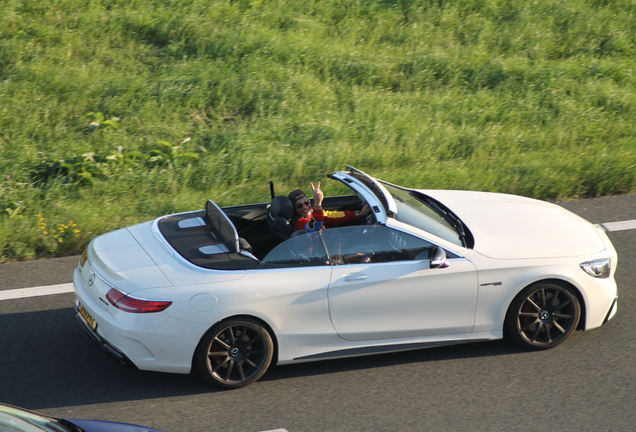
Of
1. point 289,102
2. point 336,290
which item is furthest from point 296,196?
point 289,102

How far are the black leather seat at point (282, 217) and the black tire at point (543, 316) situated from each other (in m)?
1.97

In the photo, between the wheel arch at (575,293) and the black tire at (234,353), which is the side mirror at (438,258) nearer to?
the wheel arch at (575,293)

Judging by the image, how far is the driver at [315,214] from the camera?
6.30 m

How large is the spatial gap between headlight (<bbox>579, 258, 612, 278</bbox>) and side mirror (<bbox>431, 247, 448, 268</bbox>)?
116cm

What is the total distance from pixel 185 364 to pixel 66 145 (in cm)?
619

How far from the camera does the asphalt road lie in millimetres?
4852

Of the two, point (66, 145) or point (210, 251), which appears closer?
point (210, 251)

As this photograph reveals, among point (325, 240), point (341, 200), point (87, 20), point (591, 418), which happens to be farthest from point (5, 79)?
point (591, 418)

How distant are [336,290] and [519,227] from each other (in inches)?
71.5

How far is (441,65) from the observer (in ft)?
41.5

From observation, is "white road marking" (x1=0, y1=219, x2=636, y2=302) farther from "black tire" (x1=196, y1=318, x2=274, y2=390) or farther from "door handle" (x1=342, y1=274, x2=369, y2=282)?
"door handle" (x1=342, y1=274, x2=369, y2=282)

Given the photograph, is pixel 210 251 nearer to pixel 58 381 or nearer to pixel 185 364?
pixel 185 364

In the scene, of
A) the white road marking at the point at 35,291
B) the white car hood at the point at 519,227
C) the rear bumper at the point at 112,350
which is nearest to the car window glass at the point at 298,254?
the rear bumper at the point at 112,350

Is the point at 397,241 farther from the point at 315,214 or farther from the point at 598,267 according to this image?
the point at 598,267
